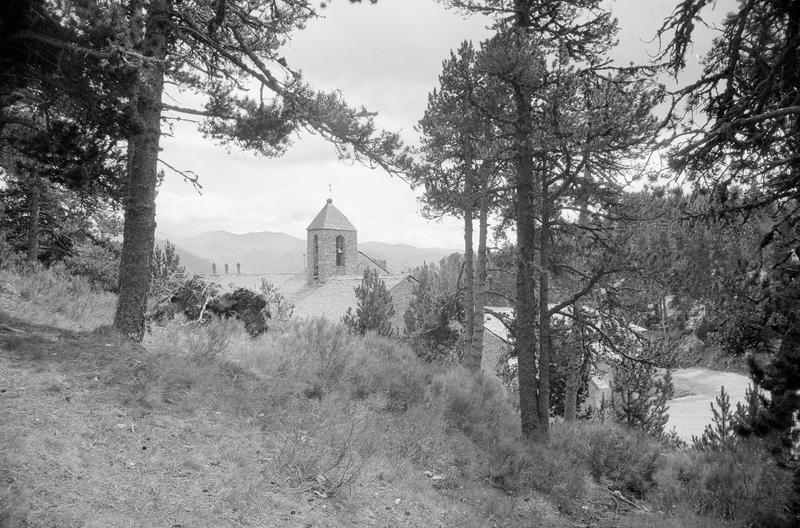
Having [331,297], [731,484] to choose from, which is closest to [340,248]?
[331,297]

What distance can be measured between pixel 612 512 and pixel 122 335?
27.8ft

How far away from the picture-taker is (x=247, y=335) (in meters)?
10.2

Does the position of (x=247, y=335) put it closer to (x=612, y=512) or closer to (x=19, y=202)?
(x=612, y=512)

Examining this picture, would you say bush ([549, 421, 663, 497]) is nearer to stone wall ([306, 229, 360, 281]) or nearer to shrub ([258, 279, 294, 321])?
shrub ([258, 279, 294, 321])

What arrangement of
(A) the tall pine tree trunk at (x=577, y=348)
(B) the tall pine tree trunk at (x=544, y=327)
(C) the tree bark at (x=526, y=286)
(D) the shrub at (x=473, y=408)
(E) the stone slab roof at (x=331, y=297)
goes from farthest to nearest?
(E) the stone slab roof at (x=331, y=297), (A) the tall pine tree trunk at (x=577, y=348), (B) the tall pine tree trunk at (x=544, y=327), (C) the tree bark at (x=526, y=286), (D) the shrub at (x=473, y=408)

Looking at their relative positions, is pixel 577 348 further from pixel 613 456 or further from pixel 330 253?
pixel 330 253

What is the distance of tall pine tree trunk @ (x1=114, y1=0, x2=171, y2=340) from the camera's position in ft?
24.4

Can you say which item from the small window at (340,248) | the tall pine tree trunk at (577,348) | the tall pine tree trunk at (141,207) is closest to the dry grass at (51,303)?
the tall pine tree trunk at (141,207)

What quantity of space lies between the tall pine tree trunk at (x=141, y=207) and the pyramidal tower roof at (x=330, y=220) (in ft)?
110

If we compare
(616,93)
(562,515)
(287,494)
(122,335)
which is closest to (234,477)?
(287,494)

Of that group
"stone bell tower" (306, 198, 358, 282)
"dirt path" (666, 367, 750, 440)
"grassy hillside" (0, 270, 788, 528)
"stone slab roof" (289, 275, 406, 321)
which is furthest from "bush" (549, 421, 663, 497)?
"stone bell tower" (306, 198, 358, 282)

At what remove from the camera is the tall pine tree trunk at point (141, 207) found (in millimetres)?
7441

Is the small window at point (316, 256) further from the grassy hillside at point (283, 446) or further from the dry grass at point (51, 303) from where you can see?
the dry grass at point (51, 303)

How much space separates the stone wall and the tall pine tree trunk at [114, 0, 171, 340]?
→ 108 feet
